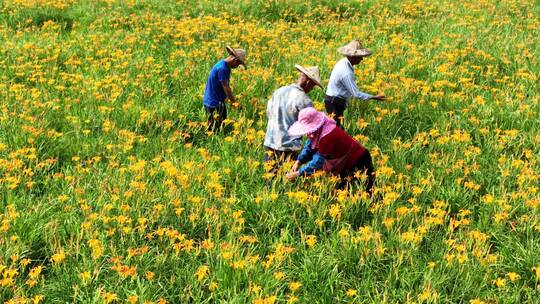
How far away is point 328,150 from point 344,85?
6.13ft

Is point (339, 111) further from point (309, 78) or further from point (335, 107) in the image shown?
point (309, 78)

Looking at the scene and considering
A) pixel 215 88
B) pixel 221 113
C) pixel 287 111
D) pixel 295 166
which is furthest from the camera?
pixel 221 113

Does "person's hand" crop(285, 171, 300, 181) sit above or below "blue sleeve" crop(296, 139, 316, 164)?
below

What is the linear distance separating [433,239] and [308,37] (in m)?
6.19

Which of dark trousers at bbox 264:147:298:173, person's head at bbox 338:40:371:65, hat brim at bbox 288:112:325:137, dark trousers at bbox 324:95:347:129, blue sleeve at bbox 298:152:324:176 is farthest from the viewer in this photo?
dark trousers at bbox 324:95:347:129

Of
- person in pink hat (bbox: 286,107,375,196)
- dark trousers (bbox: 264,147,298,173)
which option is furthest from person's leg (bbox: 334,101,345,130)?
person in pink hat (bbox: 286,107,375,196)

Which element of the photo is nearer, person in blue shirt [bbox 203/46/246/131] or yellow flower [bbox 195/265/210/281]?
yellow flower [bbox 195/265/210/281]

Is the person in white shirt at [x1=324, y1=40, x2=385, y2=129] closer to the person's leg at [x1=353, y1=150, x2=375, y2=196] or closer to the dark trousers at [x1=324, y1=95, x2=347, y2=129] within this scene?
the dark trousers at [x1=324, y1=95, x2=347, y2=129]

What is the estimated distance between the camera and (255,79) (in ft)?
23.9

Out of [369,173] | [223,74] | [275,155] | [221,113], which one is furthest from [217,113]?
[369,173]

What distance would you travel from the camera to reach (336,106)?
618 cm

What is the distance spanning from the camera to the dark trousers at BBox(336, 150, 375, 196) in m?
4.50

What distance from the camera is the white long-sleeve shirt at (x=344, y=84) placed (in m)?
5.89

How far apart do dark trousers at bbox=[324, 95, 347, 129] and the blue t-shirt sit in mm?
1351
